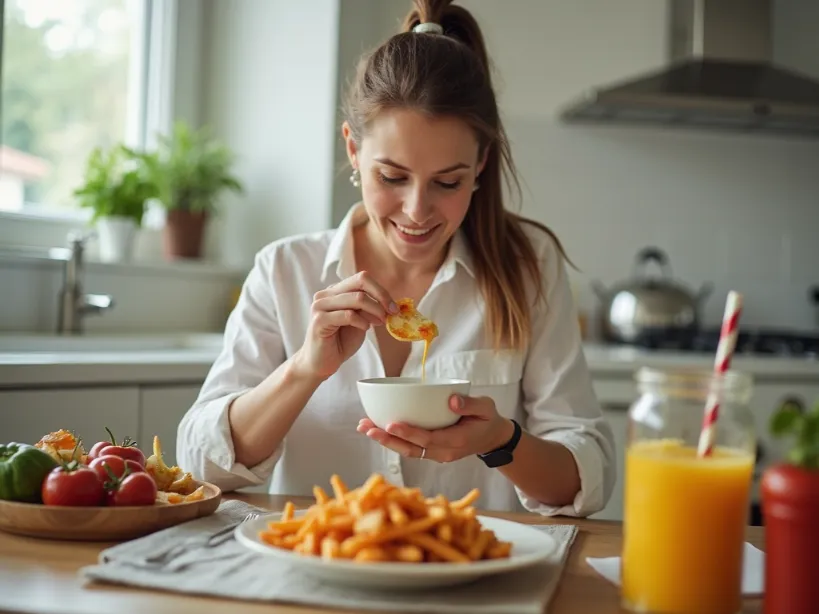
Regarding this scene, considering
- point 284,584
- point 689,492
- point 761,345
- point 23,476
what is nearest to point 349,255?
point 23,476

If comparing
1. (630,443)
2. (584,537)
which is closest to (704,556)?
(630,443)

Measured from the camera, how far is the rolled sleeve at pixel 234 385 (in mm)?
1518

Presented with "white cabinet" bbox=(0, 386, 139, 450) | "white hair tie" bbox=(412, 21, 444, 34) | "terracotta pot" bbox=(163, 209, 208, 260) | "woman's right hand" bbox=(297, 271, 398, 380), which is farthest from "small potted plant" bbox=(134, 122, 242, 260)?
"woman's right hand" bbox=(297, 271, 398, 380)

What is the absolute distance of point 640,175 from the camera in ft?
12.0

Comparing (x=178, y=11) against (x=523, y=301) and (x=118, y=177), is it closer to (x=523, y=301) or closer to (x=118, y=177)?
(x=118, y=177)

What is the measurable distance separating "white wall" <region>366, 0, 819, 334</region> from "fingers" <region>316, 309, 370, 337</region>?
7.47ft

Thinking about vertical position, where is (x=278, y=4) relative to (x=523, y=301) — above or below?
above

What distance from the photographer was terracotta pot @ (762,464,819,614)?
0.79 meters

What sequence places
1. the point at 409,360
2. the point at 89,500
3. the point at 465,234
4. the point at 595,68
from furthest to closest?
the point at 595,68
the point at 465,234
the point at 409,360
the point at 89,500

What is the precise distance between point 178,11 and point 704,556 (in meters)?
2.89

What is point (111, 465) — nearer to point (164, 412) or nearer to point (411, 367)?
point (411, 367)

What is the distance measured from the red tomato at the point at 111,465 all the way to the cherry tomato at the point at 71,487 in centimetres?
4

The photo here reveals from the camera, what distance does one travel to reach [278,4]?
3252mm

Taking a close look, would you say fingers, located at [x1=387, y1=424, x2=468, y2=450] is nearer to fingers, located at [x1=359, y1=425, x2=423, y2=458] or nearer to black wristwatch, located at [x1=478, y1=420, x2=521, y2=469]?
fingers, located at [x1=359, y1=425, x2=423, y2=458]
